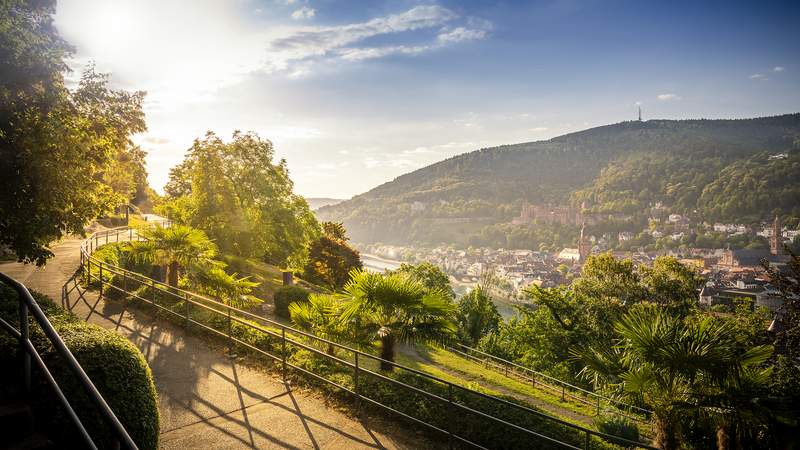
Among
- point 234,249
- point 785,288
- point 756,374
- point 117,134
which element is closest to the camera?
point 756,374

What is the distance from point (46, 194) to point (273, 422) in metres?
6.06

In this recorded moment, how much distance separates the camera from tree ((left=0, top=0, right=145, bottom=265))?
24.5ft

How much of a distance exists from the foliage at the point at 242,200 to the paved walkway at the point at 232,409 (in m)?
14.6

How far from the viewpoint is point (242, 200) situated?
81.2 ft

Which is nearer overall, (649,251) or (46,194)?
(46,194)

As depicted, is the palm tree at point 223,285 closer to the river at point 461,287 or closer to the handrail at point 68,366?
the handrail at point 68,366

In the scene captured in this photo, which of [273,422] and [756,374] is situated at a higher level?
[756,374]

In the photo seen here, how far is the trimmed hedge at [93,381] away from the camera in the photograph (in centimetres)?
363

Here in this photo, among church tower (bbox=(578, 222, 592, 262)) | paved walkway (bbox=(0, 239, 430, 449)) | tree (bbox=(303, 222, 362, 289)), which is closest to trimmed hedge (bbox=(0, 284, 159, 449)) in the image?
paved walkway (bbox=(0, 239, 430, 449))

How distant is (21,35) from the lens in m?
7.77

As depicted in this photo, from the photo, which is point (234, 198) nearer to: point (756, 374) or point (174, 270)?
point (174, 270)

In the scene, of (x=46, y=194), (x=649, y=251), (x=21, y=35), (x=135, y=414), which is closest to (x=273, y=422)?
(x=135, y=414)

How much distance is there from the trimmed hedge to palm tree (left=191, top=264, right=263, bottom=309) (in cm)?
670

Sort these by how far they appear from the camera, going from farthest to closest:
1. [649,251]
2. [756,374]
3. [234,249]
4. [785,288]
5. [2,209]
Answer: [649,251], [234,249], [785,288], [2,209], [756,374]
